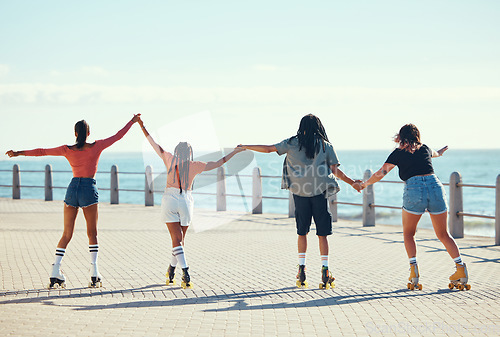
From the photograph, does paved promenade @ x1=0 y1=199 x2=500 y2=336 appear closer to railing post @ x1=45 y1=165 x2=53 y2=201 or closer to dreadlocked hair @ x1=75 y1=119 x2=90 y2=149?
dreadlocked hair @ x1=75 y1=119 x2=90 y2=149

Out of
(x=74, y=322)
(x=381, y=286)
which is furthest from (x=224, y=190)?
(x=74, y=322)

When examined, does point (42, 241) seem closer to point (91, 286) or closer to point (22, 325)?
point (91, 286)

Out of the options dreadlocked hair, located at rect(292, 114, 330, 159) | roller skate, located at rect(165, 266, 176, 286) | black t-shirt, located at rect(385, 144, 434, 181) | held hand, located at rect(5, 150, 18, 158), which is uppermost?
dreadlocked hair, located at rect(292, 114, 330, 159)

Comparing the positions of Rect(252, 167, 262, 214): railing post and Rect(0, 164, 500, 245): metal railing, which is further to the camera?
Rect(252, 167, 262, 214): railing post

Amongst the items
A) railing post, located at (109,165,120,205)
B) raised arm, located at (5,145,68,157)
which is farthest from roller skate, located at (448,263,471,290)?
railing post, located at (109,165,120,205)

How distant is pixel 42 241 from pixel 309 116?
22.5ft

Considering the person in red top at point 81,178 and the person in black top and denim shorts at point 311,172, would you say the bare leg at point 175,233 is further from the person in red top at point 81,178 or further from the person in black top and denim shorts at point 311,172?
the person in black top and denim shorts at point 311,172

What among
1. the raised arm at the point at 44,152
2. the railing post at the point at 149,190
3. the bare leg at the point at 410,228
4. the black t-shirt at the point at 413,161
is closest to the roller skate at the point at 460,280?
the bare leg at the point at 410,228

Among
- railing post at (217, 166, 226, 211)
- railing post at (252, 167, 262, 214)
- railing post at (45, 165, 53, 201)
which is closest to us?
railing post at (252, 167, 262, 214)

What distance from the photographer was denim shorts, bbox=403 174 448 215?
23.2 feet

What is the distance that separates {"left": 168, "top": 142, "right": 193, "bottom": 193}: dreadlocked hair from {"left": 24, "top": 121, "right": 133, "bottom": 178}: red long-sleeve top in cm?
74

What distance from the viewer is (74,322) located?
5.51m

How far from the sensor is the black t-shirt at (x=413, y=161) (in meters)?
7.10

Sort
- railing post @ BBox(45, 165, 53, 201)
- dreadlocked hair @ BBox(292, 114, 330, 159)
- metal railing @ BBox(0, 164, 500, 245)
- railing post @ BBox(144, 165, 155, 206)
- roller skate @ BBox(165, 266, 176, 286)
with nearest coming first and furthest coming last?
dreadlocked hair @ BBox(292, 114, 330, 159) < roller skate @ BBox(165, 266, 176, 286) < metal railing @ BBox(0, 164, 500, 245) < railing post @ BBox(144, 165, 155, 206) < railing post @ BBox(45, 165, 53, 201)
